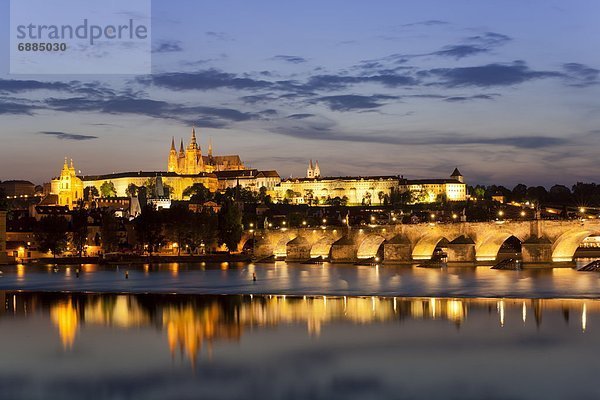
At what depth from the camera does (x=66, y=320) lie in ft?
121

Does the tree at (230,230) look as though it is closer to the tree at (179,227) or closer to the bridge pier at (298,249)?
the tree at (179,227)

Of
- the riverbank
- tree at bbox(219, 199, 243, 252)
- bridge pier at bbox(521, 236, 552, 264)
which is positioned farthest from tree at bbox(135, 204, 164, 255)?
bridge pier at bbox(521, 236, 552, 264)

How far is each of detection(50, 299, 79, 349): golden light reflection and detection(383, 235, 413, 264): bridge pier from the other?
36.1 m

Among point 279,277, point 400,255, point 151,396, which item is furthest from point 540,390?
point 400,255

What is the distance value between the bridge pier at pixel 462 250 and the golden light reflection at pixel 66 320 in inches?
1320

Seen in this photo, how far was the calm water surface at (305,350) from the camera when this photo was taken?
22953mm

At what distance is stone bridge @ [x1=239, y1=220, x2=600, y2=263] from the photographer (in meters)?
64.0

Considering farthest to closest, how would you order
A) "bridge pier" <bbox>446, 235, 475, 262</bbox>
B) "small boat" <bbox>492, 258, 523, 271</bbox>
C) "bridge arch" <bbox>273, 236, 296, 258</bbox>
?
"bridge arch" <bbox>273, 236, 296, 258</bbox>, "bridge pier" <bbox>446, 235, 475, 262</bbox>, "small boat" <bbox>492, 258, 523, 271</bbox>

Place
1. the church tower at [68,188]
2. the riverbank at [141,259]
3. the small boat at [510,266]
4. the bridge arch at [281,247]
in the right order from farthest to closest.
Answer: the church tower at [68,188] < the bridge arch at [281,247] < the riverbank at [141,259] < the small boat at [510,266]

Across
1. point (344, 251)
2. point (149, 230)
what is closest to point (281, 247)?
point (344, 251)

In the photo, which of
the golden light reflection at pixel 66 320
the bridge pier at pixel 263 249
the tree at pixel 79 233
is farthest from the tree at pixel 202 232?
the golden light reflection at pixel 66 320

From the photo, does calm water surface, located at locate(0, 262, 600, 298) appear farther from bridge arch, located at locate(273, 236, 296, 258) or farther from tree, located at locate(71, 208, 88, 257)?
bridge arch, located at locate(273, 236, 296, 258)

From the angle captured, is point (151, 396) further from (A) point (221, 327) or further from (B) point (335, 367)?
(A) point (221, 327)

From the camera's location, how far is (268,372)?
2519 cm
